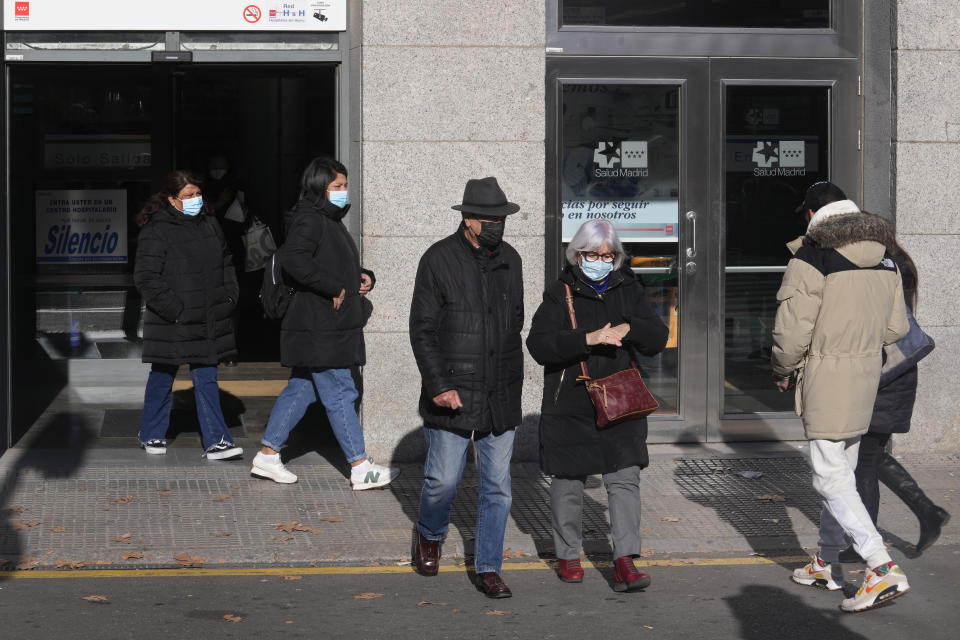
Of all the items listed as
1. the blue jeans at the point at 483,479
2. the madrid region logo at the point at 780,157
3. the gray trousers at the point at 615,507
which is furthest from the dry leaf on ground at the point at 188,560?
the madrid region logo at the point at 780,157

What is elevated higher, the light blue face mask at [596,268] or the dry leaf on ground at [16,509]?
the light blue face mask at [596,268]

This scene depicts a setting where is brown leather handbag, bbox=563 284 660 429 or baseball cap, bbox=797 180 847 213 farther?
baseball cap, bbox=797 180 847 213

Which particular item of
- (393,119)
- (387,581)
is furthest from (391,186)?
(387,581)

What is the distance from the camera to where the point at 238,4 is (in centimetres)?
942

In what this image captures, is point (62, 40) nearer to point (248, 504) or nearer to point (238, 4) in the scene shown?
point (238, 4)

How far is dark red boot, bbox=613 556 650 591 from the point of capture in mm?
6609

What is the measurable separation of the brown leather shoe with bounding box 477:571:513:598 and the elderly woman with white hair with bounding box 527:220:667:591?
41cm

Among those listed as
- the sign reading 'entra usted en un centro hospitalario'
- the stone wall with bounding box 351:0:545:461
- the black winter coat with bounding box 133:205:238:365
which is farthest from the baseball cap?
the black winter coat with bounding box 133:205:238:365

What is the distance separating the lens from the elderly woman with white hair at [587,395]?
21.5 feet

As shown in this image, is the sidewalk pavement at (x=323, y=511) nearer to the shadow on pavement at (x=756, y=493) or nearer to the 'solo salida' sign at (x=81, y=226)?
the shadow on pavement at (x=756, y=493)

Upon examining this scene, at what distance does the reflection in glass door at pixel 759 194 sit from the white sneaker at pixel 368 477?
2854mm

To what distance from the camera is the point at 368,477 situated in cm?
862

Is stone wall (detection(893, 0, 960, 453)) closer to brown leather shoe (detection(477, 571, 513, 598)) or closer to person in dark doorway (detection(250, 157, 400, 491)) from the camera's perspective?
person in dark doorway (detection(250, 157, 400, 491))

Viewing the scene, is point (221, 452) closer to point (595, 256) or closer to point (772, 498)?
point (772, 498)
